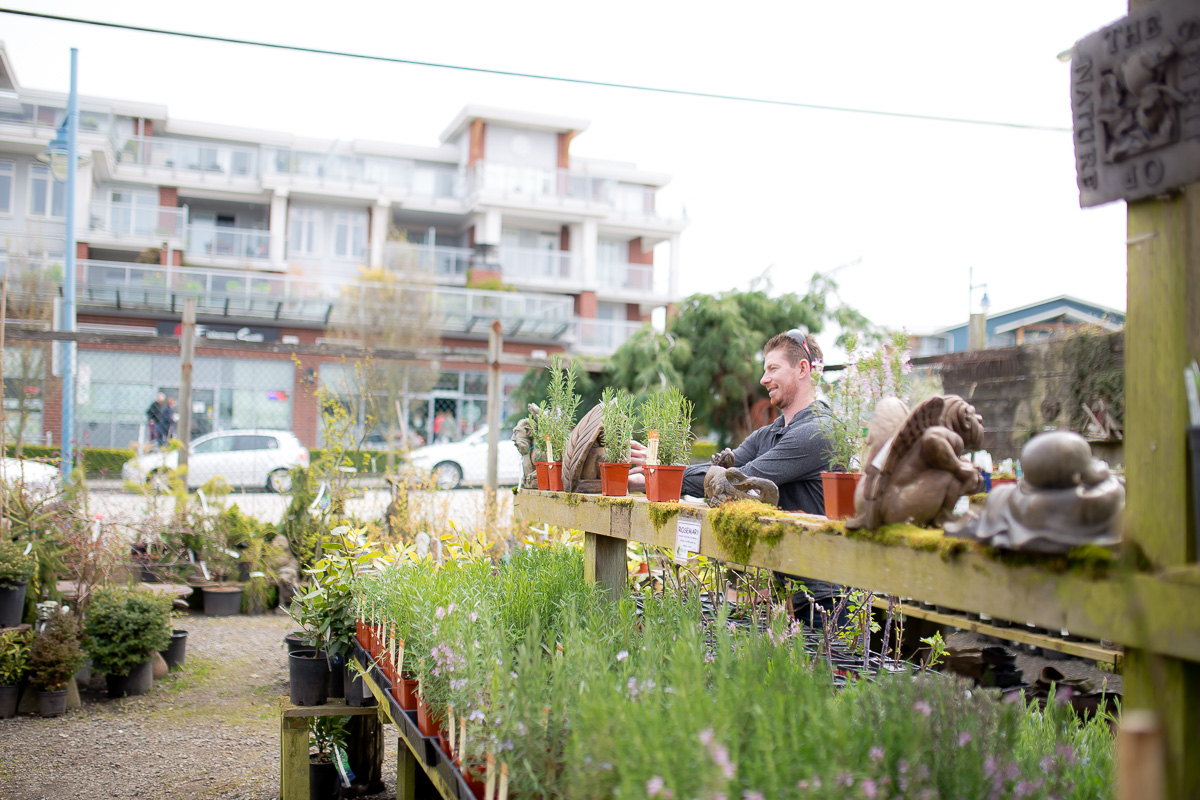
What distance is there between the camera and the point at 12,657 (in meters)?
4.57

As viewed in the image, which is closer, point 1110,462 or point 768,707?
point 768,707

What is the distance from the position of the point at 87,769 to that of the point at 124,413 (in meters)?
15.7

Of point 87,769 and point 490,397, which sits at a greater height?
point 490,397

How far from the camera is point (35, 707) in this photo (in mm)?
4676

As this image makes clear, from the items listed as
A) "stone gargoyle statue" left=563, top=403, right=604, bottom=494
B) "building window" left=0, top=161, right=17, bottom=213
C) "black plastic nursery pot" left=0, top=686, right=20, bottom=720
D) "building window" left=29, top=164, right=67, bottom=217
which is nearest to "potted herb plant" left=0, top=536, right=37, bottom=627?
"black plastic nursery pot" left=0, top=686, right=20, bottom=720

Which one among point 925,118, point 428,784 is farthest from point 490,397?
point 428,784

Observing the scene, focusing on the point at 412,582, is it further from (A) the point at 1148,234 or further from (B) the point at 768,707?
(A) the point at 1148,234

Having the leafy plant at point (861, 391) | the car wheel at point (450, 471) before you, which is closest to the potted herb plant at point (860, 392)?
the leafy plant at point (861, 391)

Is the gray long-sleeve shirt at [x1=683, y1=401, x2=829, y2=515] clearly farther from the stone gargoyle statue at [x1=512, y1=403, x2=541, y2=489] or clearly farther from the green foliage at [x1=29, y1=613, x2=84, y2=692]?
the green foliage at [x1=29, y1=613, x2=84, y2=692]

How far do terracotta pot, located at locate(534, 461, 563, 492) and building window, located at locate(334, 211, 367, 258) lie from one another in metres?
24.3

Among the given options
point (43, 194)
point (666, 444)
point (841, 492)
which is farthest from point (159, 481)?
point (43, 194)

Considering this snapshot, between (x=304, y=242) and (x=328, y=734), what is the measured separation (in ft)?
78.8

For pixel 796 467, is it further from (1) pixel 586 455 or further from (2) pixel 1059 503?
(2) pixel 1059 503

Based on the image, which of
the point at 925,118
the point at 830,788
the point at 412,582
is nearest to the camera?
the point at 830,788
